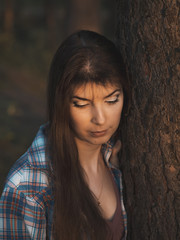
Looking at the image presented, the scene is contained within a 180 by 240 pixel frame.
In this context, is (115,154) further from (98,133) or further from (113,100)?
(113,100)

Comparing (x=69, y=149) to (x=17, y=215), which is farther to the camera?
(x=69, y=149)

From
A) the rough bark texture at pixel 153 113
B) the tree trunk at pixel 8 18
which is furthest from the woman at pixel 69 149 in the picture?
the tree trunk at pixel 8 18

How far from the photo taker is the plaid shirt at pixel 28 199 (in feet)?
7.04

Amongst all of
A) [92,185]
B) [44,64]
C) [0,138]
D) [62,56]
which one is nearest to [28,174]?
[92,185]

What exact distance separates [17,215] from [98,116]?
78cm

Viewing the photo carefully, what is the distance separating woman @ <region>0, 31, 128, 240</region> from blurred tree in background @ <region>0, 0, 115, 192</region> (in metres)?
2.67

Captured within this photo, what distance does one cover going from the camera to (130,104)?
2.37 metres

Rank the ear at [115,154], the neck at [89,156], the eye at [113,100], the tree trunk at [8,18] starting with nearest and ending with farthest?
the eye at [113,100]
the neck at [89,156]
the ear at [115,154]
the tree trunk at [8,18]

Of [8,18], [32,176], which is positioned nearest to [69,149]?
[32,176]

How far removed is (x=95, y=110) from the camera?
2117 millimetres

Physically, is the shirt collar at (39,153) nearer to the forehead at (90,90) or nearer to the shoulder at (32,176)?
the shoulder at (32,176)

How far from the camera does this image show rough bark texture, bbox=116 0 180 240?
2.07 m

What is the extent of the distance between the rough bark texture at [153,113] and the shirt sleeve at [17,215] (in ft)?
2.44

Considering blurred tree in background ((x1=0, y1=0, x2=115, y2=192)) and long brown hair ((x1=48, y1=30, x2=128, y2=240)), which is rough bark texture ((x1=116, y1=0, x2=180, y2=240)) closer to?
long brown hair ((x1=48, y1=30, x2=128, y2=240))
